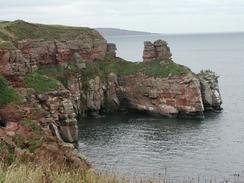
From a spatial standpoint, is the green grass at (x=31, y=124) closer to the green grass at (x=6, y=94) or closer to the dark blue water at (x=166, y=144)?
the green grass at (x=6, y=94)

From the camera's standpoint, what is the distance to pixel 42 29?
382 ft

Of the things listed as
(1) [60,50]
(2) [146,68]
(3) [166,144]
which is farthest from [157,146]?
(1) [60,50]

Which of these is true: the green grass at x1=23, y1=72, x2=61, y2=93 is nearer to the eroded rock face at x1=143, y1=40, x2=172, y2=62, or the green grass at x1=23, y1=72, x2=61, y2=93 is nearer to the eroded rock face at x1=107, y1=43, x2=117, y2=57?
the eroded rock face at x1=143, y1=40, x2=172, y2=62

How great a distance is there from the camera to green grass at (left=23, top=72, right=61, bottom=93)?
254 feet

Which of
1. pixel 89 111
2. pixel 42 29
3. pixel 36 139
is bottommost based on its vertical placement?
pixel 89 111

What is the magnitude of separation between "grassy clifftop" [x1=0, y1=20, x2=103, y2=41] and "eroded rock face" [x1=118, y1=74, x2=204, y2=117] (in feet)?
53.9

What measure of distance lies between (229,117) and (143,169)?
44442 millimetres

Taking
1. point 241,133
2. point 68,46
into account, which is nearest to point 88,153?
point 241,133

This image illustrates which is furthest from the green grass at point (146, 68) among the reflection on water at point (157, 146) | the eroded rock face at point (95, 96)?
the reflection on water at point (157, 146)

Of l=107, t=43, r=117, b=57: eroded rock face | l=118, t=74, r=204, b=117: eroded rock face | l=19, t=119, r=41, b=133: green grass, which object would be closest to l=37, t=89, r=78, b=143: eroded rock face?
l=19, t=119, r=41, b=133: green grass

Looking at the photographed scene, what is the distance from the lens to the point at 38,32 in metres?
114

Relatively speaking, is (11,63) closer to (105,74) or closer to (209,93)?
(105,74)

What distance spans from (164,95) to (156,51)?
15.7m

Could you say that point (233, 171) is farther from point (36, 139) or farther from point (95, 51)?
point (95, 51)
